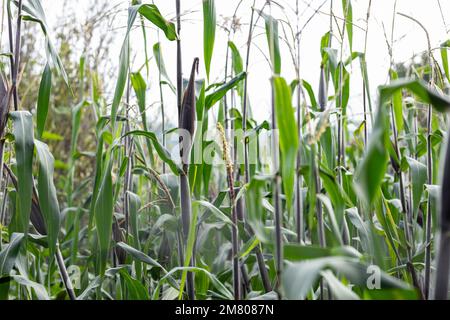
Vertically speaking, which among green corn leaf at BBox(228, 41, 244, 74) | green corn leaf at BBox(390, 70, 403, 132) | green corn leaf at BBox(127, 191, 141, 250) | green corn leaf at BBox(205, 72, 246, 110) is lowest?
green corn leaf at BBox(127, 191, 141, 250)

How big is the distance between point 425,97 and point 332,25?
0.70 m

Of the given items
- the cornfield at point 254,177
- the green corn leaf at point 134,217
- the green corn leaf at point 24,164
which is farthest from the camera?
the green corn leaf at point 134,217

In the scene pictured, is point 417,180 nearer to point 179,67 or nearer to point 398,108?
point 398,108

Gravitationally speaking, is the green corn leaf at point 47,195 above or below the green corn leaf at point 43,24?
below

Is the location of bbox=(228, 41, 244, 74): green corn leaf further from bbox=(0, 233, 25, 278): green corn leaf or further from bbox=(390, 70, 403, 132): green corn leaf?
bbox=(0, 233, 25, 278): green corn leaf

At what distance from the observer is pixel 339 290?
2.13 feet

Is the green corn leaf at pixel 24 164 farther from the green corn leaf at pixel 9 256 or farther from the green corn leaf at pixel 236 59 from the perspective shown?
the green corn leaf at pixel 236 59

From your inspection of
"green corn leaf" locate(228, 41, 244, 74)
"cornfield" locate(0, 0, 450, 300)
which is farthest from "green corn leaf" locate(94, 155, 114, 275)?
"green corn leaf" locate(228, 41, 244, 74)

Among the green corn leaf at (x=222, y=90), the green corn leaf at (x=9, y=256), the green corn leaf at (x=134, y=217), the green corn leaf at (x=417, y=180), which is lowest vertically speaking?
the green corn leaf at (x=9, y=256)

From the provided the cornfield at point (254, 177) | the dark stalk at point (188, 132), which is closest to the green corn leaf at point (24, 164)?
the cornfield at point (254, 177)

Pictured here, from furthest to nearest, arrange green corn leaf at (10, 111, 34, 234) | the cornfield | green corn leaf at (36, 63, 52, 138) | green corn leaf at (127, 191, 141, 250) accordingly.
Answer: green corn leaf at (127, 191, 141, 250), green corn leaf at (36, 63, 52, 138), green corn leaf at (10, 111, 34, 234), the cornfield

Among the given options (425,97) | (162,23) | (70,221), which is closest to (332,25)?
(162,23)

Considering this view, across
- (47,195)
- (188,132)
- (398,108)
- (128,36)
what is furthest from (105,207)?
(398,108)

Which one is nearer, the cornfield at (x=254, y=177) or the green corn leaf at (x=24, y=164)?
the cornfield at (x=254, y=177)
